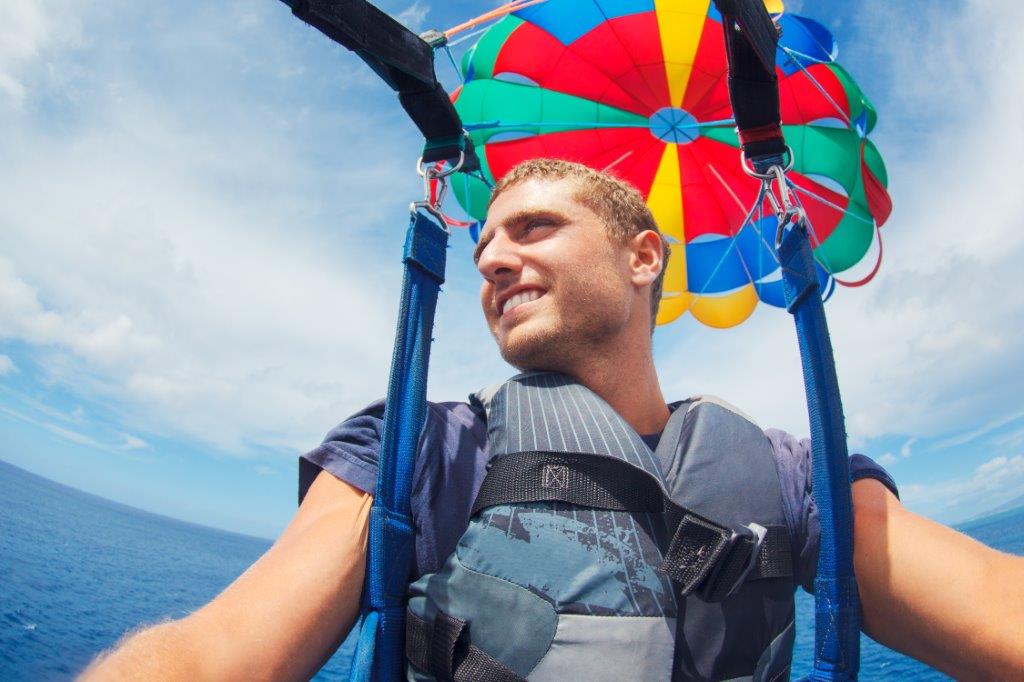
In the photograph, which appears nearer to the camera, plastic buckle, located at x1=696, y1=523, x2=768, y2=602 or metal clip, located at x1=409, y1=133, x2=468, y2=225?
plastic buckle, located at x1=696, y1=523, x2=768, y2=602

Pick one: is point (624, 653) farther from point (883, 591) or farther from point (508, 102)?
point (508, 102)

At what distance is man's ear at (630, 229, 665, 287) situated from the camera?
2230 mm

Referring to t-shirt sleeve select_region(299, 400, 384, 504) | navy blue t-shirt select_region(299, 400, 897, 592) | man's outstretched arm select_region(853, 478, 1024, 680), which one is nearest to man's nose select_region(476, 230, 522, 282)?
navy blue t-shirt select_region(299, 400, 897, 592)

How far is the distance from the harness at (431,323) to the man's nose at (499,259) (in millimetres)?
263

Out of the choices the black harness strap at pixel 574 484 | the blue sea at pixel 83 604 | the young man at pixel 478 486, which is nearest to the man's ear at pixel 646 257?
the young man at pixel 478 486

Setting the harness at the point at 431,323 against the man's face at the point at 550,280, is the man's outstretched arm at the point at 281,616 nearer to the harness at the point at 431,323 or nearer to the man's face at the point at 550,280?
the harness at the point at 431,323

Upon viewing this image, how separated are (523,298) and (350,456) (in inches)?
31.4

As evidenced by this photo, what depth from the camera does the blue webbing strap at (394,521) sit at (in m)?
1.28

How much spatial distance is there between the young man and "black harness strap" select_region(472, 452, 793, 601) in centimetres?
17

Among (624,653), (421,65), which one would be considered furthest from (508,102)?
(624,653)

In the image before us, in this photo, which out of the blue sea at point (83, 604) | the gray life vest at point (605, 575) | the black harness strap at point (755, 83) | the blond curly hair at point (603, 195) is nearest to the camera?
the gray life vest at point (605, 575)

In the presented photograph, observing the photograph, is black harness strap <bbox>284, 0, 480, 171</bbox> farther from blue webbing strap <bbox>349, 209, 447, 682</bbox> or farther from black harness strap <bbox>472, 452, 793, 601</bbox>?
black harness strap <bbox>472, 452, 793, 601</bbox>

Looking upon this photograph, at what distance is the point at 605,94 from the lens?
6.40 m

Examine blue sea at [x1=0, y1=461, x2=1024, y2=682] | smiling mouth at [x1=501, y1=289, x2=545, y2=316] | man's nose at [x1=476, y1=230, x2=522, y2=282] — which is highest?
man's nose at [x1=476, y1=230, x2=522, y2=282]
